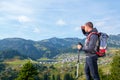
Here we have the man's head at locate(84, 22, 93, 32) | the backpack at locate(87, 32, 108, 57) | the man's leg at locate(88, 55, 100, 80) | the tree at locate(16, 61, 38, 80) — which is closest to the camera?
the man's leg at locate(88, 55, 100, 80)

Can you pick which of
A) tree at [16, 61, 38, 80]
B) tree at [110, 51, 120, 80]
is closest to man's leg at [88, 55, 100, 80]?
tree at [16, 61, 38, 80]

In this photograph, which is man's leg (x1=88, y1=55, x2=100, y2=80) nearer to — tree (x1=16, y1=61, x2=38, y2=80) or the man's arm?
the man's arm

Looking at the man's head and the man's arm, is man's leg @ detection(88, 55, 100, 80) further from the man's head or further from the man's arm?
the man's head

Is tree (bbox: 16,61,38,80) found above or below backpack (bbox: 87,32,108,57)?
below

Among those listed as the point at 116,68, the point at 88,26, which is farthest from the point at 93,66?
the point at 116,68

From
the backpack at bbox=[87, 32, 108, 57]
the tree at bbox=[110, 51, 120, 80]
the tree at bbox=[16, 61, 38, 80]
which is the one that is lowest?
the tree at bbox=[110, 51, 120, 80]

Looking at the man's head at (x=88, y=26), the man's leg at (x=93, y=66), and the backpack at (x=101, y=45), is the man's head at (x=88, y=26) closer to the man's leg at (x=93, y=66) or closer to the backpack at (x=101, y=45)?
the backpack at (x=101, y=45)

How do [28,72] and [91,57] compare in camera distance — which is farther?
[28,72]

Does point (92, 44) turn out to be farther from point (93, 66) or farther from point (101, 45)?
point (93, 66)

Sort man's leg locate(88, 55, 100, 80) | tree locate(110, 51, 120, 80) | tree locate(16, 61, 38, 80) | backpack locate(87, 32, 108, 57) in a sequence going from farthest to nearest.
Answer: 1. tree locate(110, 51, 120, 80)
2. tree locate(16, 61, 38, 80)
3. backpack locate(87, 32, 108, 57)
4. man's leg locate(88, 55, 100, 80)

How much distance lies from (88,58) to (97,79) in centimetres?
111

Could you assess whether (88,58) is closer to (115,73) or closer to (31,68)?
(31,68)

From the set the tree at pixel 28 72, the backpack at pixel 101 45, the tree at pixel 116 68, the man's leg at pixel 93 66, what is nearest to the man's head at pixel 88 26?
the backpack at pixel 101 45

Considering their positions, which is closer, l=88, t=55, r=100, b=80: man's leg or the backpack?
l=88, t=55, r=100, b=80: man's leg
